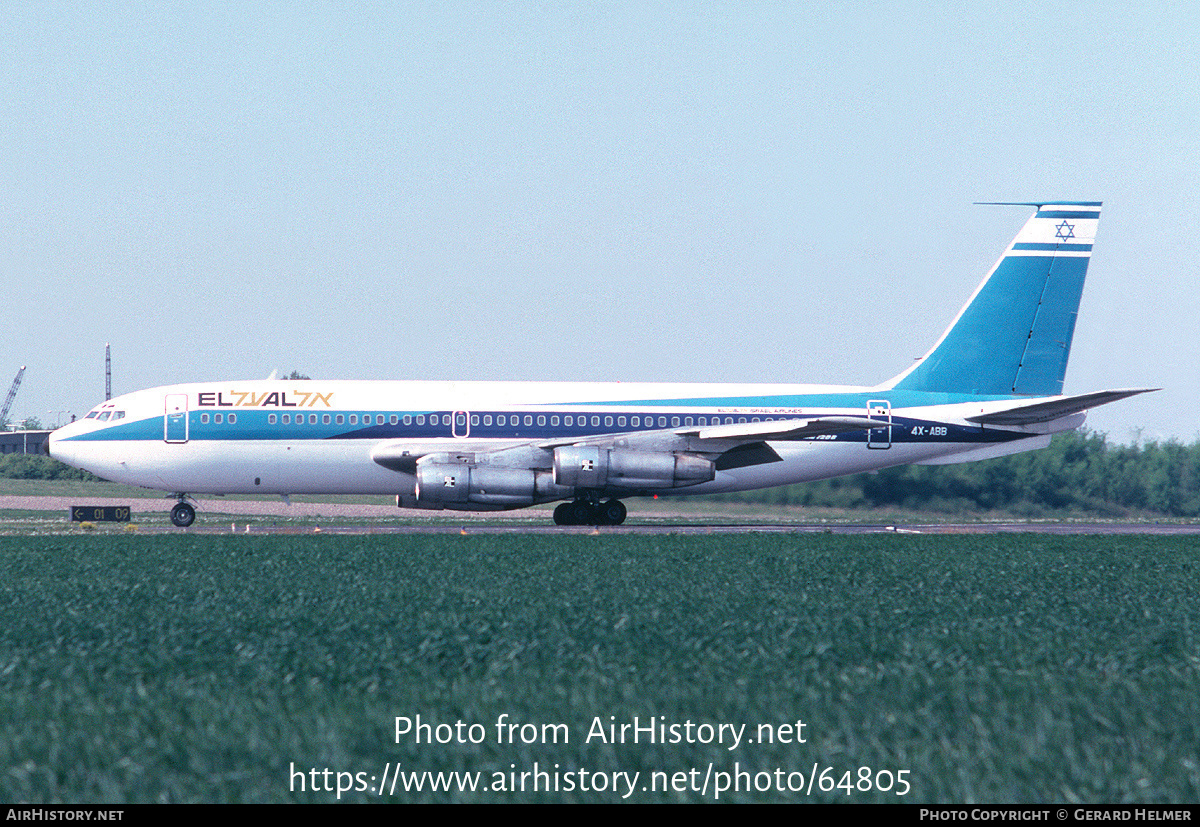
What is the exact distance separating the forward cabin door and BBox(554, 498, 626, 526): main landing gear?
1141cm

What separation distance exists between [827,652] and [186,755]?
5.88 metres

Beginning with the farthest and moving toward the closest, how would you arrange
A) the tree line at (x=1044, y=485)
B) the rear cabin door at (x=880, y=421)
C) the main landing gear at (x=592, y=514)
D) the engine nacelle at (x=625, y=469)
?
the tree line at (x=1044, y=485), the rear cabin door at (x=880, y=421), the main landing gear at (x=592, y=514), the engine nacelle at (x=625, y=469)

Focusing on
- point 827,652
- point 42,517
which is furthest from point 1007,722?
point 42,517

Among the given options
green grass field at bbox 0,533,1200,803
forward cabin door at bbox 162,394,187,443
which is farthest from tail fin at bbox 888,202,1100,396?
forward cabin door at bbox 162,394,187,443

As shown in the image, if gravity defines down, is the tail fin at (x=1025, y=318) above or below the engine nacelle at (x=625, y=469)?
above

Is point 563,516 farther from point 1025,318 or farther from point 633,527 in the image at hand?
point 1025,318

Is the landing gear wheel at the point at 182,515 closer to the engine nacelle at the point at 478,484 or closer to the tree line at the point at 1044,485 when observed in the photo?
the engine nacelle at the point at 478,484

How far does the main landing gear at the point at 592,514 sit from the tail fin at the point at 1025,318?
10194 millimetres

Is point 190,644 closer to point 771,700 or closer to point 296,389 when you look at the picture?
point 771,700

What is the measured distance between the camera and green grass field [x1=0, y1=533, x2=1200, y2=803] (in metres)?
6.61

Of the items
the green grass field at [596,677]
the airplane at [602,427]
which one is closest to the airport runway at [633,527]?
the airplane at [602,427]

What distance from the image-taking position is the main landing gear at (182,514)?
3556 cm

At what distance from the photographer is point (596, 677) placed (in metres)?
9.33

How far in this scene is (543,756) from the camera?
22.8ft
